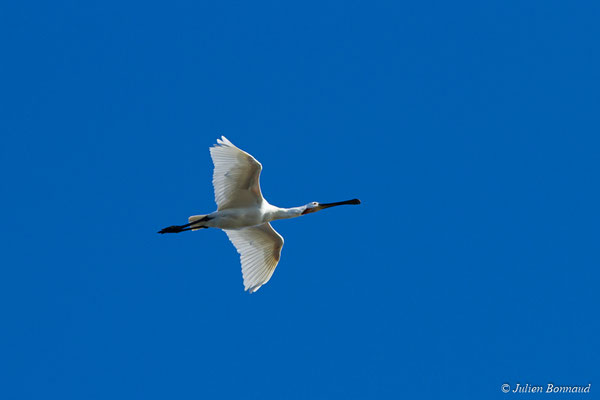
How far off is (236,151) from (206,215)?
5.83 ft

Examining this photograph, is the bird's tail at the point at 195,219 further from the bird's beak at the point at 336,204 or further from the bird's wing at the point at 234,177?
the bird's beak at the point at 336,204

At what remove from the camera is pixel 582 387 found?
16.1 metres

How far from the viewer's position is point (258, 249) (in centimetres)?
1767

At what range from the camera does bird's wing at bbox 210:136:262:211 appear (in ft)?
50.1

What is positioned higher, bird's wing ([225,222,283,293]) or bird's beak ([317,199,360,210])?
bird's beak ([317,199,360,210])

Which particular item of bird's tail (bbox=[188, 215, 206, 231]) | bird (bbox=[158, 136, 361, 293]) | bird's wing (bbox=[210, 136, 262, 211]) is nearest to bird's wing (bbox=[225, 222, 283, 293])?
bird (bbox=[158, 136, 361, 293])

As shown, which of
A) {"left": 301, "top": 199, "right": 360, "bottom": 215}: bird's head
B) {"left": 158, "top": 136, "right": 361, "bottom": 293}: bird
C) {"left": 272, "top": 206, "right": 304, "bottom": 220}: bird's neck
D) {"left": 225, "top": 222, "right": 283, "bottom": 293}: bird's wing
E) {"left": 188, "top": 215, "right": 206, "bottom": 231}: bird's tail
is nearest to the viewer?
{"left": 158, "top": 136, "right": 361, "bottom": 293}: bird

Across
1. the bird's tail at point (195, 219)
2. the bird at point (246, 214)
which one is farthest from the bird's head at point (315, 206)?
the bird's tail at point (195, 219)

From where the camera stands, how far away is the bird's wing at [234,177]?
15.3 metres

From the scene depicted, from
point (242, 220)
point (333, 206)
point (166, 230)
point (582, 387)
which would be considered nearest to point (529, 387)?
point (582, 387)

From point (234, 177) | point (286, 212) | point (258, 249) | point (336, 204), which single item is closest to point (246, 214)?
point (234, 177)

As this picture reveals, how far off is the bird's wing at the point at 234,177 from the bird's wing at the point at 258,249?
4.63 ft

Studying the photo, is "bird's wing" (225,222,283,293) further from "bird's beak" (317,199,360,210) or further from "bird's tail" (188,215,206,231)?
"bird's tail" (188,215,206,231)

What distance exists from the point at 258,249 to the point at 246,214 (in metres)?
1.70
